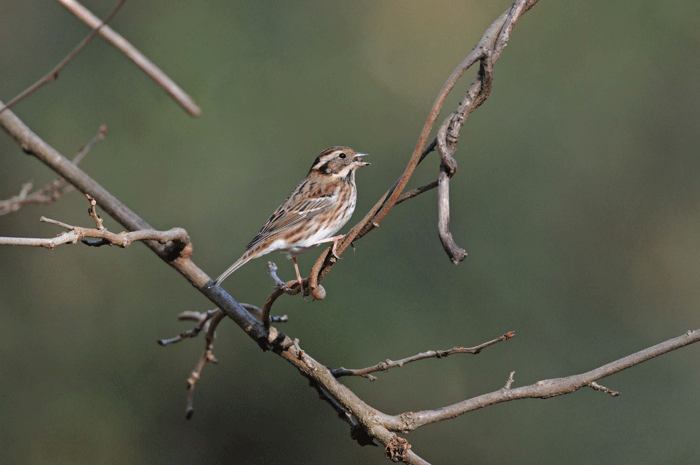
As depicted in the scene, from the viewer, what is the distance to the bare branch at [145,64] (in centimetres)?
127

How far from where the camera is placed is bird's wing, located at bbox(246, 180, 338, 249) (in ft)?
11.7

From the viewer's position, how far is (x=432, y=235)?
6.01 meters

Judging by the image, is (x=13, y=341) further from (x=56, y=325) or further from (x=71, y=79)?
(x=71, y=79)

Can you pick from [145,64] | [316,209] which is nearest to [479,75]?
[145,64]

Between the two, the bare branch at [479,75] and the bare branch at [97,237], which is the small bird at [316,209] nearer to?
the bare branch at [97,237]

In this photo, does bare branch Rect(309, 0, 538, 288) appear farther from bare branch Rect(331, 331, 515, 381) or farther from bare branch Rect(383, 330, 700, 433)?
bare branch Rect(383, 330, 700, 433)

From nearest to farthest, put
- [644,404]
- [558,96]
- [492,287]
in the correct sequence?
[644,404], [492,287], [558,96]

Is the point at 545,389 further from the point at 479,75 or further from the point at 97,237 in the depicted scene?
the point at 97,237

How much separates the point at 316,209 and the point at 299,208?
102mm

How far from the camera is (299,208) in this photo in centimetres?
367

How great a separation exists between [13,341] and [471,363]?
4386 mm

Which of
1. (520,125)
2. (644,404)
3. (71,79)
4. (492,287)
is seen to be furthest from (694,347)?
(71,79)

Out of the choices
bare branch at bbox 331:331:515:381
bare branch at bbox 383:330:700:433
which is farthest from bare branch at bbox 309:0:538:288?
bare branch at bbox 383:330:700:433

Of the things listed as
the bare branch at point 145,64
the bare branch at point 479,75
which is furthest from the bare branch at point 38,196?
the bare branch at point 479,75
